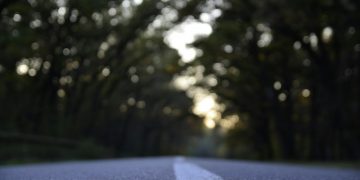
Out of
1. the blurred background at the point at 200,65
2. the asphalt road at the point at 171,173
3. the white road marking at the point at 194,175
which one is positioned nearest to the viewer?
the white road marking at the point at 194,175

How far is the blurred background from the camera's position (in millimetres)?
24812

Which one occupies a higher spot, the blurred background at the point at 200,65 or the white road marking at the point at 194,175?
the blurred background at the point at 200,65

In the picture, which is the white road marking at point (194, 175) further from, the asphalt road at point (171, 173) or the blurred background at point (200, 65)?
the blurred background at point (200, 65)

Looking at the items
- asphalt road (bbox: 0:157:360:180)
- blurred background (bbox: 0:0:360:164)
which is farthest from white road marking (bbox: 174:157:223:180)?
blurred background (bbox: 0:0:360:164)

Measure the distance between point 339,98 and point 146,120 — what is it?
128 feet

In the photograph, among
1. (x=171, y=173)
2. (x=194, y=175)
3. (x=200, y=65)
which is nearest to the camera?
(x=194, y=175)

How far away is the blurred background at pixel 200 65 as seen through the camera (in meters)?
24.8

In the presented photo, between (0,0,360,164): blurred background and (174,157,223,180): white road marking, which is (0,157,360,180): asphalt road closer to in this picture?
(174,157,223,180): white road marking

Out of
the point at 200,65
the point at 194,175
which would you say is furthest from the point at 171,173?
the point at 200,65

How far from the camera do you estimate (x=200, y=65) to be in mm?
36281

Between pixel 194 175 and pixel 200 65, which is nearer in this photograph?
pixel 194 175

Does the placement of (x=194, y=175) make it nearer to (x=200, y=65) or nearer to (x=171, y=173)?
(x=171, y=173)

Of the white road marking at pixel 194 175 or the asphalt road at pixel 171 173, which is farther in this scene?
the asphalt road at pixel 171 173

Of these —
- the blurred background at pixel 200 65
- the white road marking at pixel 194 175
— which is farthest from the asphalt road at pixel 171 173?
the blurred background at pixel 200 65
